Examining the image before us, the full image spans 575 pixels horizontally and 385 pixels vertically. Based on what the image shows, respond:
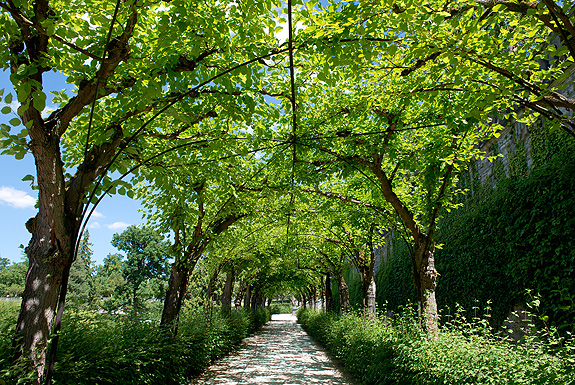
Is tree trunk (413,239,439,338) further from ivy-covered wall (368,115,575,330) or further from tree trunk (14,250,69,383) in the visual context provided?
tree trunk (14,250,69,383)

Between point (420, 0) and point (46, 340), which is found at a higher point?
point (420, 0)

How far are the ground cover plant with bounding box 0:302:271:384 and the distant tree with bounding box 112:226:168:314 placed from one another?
48.7 m

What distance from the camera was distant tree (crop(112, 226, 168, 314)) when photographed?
5272 centimetres

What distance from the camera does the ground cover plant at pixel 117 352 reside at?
3.50m

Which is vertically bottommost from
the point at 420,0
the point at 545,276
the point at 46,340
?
the point at 46,340

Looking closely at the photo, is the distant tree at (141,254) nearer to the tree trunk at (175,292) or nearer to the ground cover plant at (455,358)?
the tree trunk at (175,292)

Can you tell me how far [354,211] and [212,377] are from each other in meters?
4.86

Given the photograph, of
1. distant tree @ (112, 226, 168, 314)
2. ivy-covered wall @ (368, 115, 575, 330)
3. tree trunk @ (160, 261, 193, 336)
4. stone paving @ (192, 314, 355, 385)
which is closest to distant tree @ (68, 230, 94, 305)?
distant tree @ (112, 226, 168, 314)

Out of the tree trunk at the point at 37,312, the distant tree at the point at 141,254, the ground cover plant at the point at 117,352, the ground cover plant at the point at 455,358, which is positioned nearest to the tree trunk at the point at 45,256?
the tree trunk at the point at 37,312

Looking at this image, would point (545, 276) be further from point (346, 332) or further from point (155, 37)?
point (155, 37)

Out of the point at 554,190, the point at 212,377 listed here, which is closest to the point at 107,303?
the point at 212,377

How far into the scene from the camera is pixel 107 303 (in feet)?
17.9

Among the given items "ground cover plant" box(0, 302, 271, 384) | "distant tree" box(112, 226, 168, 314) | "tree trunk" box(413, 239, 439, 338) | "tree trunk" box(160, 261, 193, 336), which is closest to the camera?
"ground cover plant" box(0, 302, 271, 384)

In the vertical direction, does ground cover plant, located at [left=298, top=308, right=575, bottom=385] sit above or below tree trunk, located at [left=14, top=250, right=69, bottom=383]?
below
